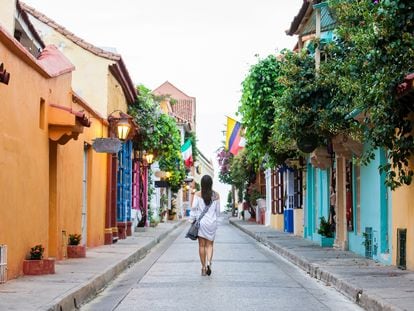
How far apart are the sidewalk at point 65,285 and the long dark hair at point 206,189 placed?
7.31 ft

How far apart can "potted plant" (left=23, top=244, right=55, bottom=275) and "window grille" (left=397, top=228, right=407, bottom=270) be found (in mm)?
6461

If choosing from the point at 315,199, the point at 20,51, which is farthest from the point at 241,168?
the point at 20,51

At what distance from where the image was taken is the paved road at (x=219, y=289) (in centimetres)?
1065

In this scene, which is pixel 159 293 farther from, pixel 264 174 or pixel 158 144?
pixel 264 174

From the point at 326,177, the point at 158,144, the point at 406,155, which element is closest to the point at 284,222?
the point at 158,144

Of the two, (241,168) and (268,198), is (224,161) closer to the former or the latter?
(241,168)

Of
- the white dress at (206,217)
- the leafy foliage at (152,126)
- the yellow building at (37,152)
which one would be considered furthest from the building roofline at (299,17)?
the leafy foliage at (152,126)

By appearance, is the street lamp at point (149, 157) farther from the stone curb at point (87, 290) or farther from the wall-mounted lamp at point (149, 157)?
the stone curb at point (87, 290)

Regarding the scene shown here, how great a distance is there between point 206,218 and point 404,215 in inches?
147

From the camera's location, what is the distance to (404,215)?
14898mm

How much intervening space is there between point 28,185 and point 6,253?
1.80 meters

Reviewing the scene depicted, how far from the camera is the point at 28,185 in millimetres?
13219

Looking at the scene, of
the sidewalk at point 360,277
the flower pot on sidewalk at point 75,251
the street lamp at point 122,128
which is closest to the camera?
the sidewalk at point 360,277

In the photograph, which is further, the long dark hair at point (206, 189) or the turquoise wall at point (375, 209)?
the turquoise wall at point (375, 209)
